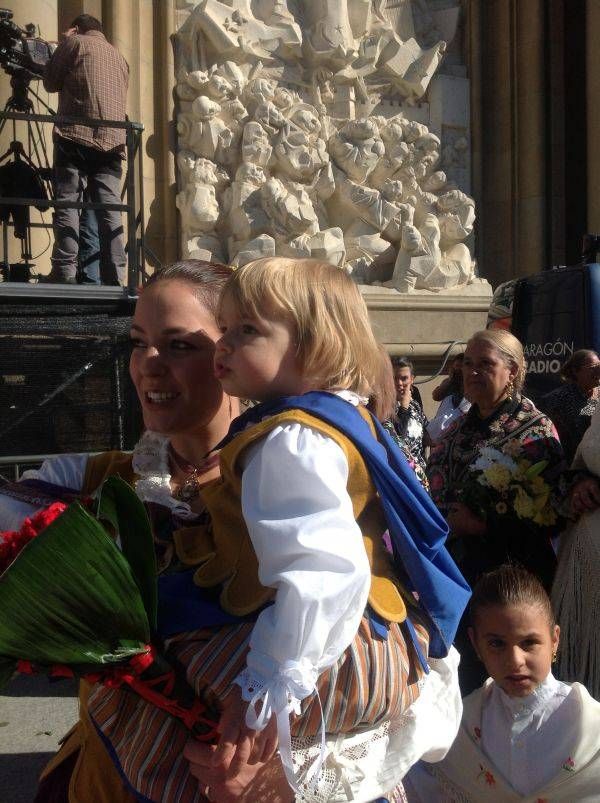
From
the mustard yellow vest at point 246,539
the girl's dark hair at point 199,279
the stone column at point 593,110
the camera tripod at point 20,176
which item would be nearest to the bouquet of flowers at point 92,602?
the mustard yellow vest at point 246,539

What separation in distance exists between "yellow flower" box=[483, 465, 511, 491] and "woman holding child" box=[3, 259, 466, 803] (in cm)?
184

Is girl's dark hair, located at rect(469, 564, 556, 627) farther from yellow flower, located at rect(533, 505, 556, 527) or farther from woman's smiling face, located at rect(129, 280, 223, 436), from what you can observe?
woman's smiling face, located at rect(129, 280, 223, 436)

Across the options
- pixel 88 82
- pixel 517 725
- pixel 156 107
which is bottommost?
pixel 517 725

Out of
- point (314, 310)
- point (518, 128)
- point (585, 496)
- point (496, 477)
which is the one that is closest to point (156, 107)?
point (518, 128)

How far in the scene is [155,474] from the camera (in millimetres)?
1630

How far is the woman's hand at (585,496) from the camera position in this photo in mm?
3035

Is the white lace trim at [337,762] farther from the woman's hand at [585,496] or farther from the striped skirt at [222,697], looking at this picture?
the woman's hand at [585,496]

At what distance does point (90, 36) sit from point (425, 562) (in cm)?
589

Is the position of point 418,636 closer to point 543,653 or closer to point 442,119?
point 543,653

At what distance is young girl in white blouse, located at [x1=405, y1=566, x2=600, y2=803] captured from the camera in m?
2.24

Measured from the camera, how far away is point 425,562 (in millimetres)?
1341

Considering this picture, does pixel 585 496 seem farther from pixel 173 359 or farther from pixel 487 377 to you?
pixel 173 359

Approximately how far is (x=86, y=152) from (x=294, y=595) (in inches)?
216

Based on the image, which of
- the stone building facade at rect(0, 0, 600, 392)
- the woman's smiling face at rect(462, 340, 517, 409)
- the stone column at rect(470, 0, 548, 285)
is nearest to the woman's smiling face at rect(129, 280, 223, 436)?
the woman's smiling face at rect(462, 340, 517, 409)
